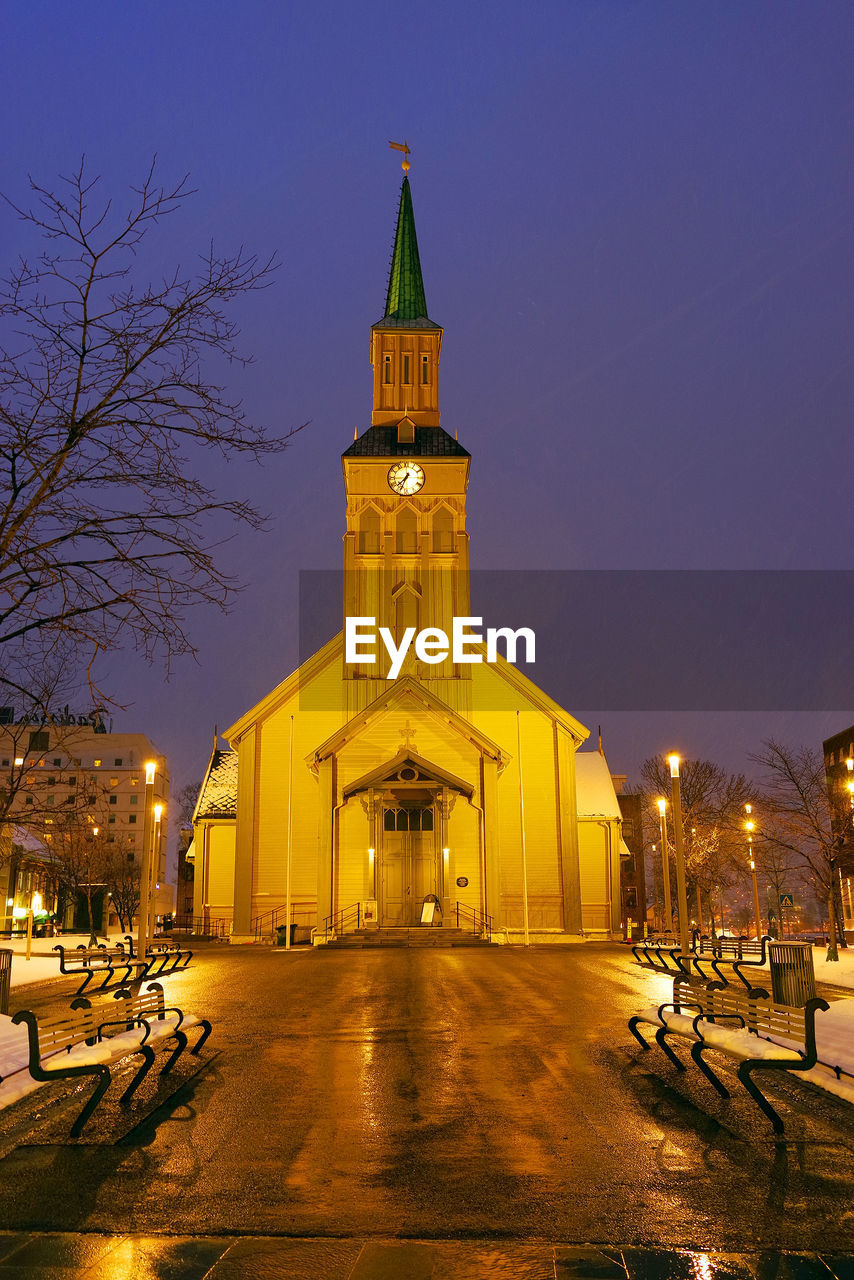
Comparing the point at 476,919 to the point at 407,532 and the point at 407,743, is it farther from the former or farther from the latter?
the point at 407,532

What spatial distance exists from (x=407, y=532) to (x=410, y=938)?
58.0ft

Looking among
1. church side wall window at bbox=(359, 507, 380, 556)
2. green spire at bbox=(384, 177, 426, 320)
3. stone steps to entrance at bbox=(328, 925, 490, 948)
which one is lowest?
stone steps to entrance at bbox=(328, 925, 490, 948)

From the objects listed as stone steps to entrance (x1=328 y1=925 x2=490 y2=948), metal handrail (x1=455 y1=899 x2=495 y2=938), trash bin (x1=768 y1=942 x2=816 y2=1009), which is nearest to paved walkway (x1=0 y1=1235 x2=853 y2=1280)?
trash bin (x1=768 y1=942 x2=816 y2=1009)

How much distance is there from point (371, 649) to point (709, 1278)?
124ft

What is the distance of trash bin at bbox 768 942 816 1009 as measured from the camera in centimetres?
1491

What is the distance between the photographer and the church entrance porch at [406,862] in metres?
37.4

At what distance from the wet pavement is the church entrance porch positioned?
23.6 m

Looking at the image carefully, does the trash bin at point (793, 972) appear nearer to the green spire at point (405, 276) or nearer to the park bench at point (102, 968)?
the park bench at point (102, 968)

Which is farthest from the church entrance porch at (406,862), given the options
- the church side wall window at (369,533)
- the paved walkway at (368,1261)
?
the paved walkway at (368,1261)

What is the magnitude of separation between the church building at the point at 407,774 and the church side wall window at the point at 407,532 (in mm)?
55

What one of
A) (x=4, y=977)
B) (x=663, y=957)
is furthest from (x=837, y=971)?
(x=4, y=977)

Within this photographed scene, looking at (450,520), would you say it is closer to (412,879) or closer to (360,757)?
(360,757)

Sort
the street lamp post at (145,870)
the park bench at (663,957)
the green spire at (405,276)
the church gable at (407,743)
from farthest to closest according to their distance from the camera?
the green spire at (405,276)
the church gable at (407,743)
the street lamp post at (145,870)
the park bench at (663,957)

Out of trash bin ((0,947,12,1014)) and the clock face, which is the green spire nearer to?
the clock face
